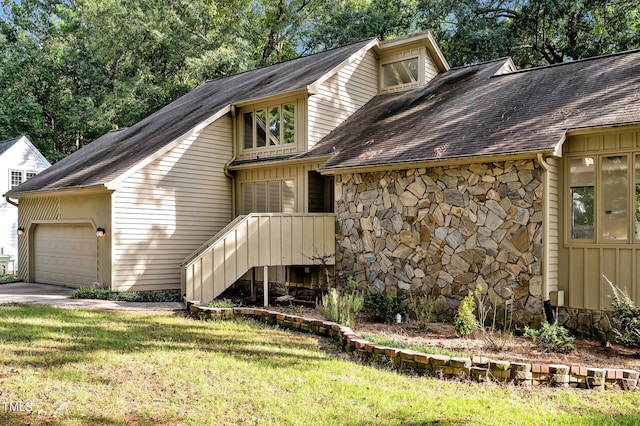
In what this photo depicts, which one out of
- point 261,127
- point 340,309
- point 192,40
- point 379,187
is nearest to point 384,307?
point 340,309

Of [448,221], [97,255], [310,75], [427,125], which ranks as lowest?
[97,255]

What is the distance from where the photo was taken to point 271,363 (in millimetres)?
6438

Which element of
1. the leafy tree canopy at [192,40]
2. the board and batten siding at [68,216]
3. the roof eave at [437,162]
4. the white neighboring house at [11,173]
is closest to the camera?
the roof eave at [437,162]

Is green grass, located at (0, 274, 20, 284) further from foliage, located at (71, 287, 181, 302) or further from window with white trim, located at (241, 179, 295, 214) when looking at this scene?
window with white trim, located at (241, 179, 295, 214)

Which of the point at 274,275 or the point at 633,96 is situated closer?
the point at 633,96

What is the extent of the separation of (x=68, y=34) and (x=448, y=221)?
30.1 m

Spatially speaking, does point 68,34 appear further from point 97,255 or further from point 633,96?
point 633,96

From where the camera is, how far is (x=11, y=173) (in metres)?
25.8

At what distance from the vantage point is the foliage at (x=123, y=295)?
38.8ft

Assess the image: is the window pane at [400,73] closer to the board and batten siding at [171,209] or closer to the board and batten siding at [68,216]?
the board and batten siding at [171,209]

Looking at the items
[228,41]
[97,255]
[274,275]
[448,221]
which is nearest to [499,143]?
[448,221]

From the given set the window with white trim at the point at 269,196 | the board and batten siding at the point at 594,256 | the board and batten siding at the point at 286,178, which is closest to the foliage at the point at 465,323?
the board and batten siding at the point at 594,256

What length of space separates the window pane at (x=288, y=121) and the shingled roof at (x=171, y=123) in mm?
515

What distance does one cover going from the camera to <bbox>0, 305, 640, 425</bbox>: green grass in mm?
4691
